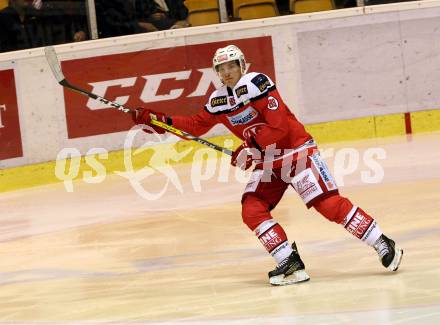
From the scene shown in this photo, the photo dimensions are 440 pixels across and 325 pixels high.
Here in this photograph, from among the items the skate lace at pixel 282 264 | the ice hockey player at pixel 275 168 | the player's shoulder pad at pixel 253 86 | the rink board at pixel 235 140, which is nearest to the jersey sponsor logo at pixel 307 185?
the ice hockey player at pixel 275 168

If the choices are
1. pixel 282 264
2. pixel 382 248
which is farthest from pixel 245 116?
pixel 382 248

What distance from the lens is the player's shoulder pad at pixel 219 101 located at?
5.49m

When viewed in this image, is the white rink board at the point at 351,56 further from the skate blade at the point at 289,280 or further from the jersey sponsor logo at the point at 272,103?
the skate blade at the point at 289,280

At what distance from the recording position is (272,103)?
536 cm

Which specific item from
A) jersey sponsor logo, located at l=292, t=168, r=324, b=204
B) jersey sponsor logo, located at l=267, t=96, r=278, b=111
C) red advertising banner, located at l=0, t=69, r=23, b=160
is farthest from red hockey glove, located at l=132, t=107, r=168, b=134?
red advertising banner, located at l=0, t=69, r=23, b=160

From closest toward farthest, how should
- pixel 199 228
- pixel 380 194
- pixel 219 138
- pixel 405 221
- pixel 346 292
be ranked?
pixel 346 292 → pixel 405 221 → pixel 199 228 → pixel 380 194 → pixel 219 138

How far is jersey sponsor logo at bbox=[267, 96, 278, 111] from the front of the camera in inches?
211

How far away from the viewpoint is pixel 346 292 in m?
4.93


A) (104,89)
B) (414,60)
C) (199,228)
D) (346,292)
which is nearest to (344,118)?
(414,60)

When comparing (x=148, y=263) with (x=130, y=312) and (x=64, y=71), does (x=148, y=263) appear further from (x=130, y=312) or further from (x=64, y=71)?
(x=64, y=71)

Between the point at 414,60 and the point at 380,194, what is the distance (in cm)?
323

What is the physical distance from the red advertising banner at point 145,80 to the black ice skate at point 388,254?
5.13 meters

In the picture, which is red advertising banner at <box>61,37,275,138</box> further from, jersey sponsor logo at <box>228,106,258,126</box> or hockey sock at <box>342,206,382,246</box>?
hockey sock at <box>342,206,382,246</box>

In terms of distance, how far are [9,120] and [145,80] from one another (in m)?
1.33
